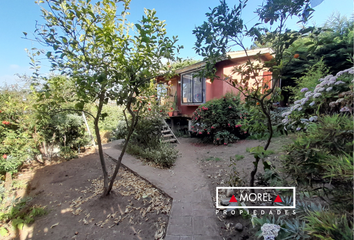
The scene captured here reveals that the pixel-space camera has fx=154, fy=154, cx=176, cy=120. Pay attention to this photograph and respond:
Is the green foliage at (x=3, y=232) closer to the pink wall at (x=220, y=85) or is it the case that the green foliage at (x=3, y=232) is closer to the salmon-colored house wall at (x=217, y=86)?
the salmon-colored house wall at (x=217, y=86)

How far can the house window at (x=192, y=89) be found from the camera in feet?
26.1

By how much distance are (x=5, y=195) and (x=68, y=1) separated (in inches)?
132

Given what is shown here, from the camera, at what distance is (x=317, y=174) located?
1.24 meters

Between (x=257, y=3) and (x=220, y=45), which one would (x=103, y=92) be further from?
(x=257, y=3)

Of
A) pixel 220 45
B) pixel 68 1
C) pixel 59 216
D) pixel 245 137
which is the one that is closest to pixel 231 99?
pixel 245 137

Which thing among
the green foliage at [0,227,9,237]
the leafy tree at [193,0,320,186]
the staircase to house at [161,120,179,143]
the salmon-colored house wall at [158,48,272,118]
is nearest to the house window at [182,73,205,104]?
the salmon-colored house wall at [158,48,272,118]

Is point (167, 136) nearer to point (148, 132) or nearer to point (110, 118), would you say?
point (148, 132)

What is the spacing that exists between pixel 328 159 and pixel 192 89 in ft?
25.2

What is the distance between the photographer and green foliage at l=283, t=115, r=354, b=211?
0.94m

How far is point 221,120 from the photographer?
5977mm

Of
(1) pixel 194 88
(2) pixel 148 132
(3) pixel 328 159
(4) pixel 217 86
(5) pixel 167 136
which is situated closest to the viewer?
(3) pixel 328 159

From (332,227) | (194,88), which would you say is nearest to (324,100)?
(332,227)

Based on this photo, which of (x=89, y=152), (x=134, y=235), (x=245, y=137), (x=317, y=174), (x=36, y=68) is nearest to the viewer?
(x=317, y=174)

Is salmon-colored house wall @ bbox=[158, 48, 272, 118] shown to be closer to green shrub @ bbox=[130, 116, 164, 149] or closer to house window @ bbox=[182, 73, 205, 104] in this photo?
house window @ bbox=[182, 73, 205, 104]
